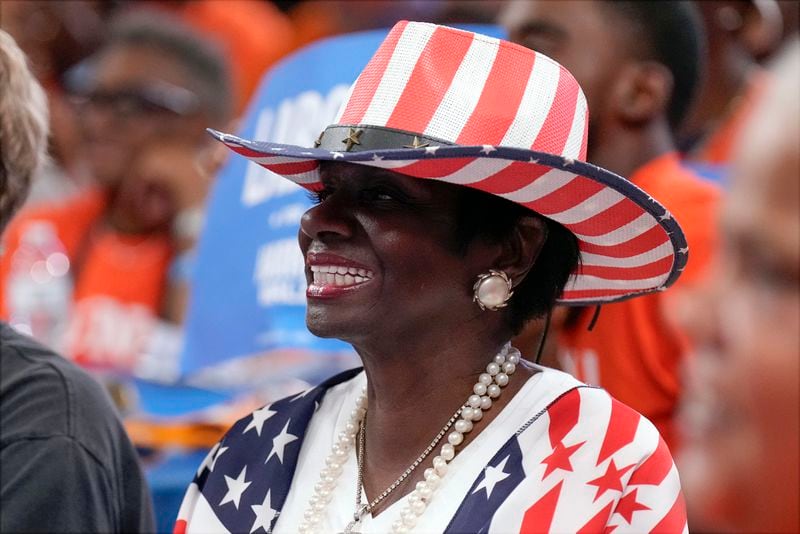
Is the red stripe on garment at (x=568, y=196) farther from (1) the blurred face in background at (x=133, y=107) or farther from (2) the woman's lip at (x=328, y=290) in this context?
(1) the blurred face in background at (x=133, y=107)

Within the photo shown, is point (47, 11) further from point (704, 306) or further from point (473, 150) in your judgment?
point (704, 306)

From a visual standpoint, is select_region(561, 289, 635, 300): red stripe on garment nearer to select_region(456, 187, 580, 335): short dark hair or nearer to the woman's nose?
select_region(456, 187, 580, 335): short dark hair

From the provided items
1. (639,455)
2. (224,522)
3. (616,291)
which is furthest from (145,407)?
(639,455)

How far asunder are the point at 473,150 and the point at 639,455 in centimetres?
46

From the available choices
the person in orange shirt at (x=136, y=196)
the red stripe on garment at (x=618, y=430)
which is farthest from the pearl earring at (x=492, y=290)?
the person in orange shirt at (x=136, y=196)

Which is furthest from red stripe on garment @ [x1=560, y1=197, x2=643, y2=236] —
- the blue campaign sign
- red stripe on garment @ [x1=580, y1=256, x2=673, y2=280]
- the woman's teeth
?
the blue campaign sign

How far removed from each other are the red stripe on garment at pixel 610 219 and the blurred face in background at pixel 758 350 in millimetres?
1104

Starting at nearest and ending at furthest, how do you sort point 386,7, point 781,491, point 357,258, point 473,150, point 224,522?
point 781,491 < point 473,150 < point 357,258 < point 224,522 < point 386,7

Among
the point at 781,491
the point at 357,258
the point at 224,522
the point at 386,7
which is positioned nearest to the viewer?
the point at 781,491

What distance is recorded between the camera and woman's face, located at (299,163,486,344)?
5.53 feet

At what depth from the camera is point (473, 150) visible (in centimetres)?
153

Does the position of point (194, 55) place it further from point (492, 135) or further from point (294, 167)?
point (492, 135)

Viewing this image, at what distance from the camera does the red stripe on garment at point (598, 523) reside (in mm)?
1525

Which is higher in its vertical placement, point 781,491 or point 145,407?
point 781,491
